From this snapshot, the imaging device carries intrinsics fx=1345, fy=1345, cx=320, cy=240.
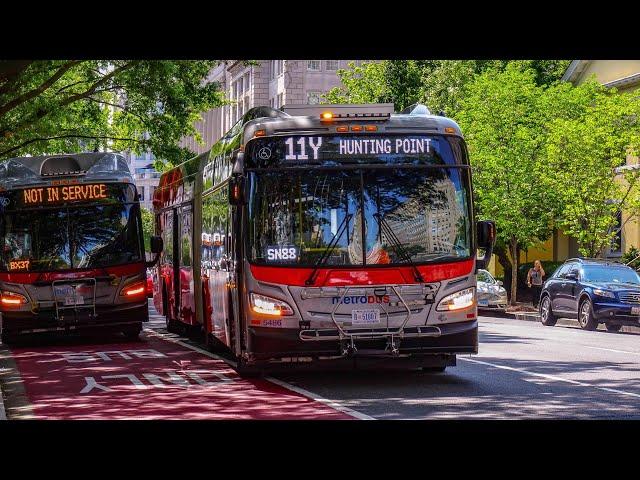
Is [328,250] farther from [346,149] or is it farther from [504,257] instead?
[504,257]

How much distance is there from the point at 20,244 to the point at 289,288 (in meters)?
10.9

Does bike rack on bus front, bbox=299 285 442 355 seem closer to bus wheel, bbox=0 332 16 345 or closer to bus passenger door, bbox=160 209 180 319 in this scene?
bus passenger door, bbox=160 209 180 319

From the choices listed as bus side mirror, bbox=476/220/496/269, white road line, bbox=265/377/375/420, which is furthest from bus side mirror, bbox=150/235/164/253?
bus side mirror, bbox=476/220/496/269

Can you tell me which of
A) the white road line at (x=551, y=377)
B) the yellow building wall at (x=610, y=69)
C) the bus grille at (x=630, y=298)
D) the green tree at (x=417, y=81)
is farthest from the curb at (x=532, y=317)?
the white road line at (x=551, y=377)

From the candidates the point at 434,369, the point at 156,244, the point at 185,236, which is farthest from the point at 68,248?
the point at 434,369

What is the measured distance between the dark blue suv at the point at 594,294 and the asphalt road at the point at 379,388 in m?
8.13

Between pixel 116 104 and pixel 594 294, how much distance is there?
1330 centimetres

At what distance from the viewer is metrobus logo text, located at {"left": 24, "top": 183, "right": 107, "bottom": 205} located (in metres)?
25.9

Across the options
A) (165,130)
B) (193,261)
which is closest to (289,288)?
(193,261)

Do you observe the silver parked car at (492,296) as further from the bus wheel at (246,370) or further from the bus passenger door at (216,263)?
the bus wheel at (246,370)

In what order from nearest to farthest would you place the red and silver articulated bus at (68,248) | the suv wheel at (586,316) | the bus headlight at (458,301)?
the bus headlight at (458,301) < the red and silver articulated bus at (68,248) < the suv wheel at (586,316)

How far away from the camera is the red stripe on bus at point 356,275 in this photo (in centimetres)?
1614

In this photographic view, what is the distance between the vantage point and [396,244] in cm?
1641
